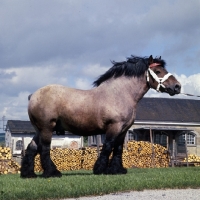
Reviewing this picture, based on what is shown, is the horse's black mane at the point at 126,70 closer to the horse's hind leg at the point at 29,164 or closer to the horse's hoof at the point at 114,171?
the horse's hoof at the point at 114,171

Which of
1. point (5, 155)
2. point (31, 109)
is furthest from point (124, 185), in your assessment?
point (5, 155)

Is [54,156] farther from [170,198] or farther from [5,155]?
[170,198]

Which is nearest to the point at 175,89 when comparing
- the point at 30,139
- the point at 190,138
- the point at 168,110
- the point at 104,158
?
the point at 104,158

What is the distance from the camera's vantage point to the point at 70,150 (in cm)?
2492

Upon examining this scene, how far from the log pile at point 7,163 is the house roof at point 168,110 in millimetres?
20542

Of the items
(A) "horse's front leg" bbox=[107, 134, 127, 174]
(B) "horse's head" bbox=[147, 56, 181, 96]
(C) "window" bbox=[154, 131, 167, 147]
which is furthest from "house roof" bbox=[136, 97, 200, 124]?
(A) "horse's front leg" bbox=[107, 134, 127, 174]

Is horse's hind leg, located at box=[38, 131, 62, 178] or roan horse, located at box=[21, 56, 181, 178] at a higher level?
roan horse, located at box=[21, 56, 181, 178]

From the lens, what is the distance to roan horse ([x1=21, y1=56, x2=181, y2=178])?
10.2m

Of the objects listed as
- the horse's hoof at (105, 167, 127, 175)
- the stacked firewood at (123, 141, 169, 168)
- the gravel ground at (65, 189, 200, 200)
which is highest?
the stacked firewood at (123, 141, 169, 168)

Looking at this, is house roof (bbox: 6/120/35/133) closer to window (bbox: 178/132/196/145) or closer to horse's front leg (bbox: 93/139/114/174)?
window (bbox: 178/132/196/145)

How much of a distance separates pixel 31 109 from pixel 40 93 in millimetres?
427

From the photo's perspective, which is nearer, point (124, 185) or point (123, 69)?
point (124, 185)

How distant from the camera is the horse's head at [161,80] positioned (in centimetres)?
1081

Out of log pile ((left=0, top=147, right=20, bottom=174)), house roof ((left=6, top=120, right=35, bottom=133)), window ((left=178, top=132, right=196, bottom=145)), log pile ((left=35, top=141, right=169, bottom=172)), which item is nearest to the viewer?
log pile ((left=0, top=147, right=20, bottom=174))
